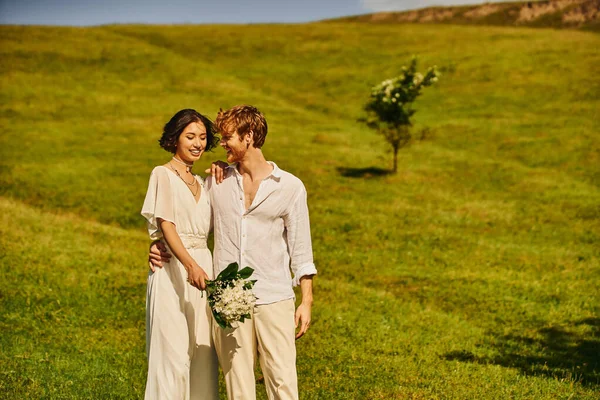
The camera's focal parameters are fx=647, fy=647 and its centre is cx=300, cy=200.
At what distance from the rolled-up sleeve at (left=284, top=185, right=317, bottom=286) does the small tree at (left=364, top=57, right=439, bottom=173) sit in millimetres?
24041

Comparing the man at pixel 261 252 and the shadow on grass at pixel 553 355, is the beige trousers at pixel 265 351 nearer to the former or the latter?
the man at pixel 261 252

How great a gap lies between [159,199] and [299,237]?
1319 millimetres

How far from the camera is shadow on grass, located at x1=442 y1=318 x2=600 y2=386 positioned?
11.0 metres

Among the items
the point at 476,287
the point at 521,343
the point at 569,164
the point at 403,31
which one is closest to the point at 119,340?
the point at 521,343

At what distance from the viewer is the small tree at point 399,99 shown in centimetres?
2956

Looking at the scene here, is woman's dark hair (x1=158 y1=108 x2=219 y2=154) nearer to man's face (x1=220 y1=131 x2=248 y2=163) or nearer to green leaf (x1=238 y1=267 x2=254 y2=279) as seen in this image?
man's face (x1=220 y1=131 x2=248 y2=163)

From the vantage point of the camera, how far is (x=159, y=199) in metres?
5.88

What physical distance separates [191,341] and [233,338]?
57 centimetres

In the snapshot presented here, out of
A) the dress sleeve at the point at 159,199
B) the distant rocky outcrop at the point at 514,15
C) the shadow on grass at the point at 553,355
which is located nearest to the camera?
the dress sleeve at the point at 159,199

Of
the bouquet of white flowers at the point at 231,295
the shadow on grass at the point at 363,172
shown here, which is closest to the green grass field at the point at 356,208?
the shadow on grass at the point at 363,172

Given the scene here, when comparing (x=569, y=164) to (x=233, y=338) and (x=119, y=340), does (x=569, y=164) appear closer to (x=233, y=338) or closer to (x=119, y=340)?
(x=119, y=340)

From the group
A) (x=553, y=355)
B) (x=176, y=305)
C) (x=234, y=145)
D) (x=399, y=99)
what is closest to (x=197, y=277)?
(x=176, y=305)

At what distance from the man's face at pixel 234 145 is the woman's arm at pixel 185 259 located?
2.80 ft

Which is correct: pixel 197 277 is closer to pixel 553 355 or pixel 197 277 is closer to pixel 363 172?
pixel 553 355
